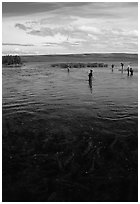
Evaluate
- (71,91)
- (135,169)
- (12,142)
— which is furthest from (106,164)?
(71,91)

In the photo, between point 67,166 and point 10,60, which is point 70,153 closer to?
point 67,166

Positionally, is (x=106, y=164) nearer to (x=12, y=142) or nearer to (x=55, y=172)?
(x=55, y=172)

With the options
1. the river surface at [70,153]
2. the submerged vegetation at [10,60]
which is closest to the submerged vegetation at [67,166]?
the river surface at [70,153]

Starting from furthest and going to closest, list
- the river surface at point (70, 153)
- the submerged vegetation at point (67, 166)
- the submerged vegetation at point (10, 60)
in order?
the submerged vegetation at point (10, 60) < the river surface at point (70, 153) < the submerged vegetation at point (67, 166)

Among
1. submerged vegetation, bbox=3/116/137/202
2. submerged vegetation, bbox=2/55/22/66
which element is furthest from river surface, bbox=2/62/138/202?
submerged vegetation, bbox=2/55/22/66

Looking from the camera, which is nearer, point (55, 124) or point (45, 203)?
point (45, 203)

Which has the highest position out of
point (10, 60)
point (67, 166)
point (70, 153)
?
point (10, 60)

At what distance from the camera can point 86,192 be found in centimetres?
1370

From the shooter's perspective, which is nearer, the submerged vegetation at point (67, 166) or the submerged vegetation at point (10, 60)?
the submerged vegetation at point (67, 166)

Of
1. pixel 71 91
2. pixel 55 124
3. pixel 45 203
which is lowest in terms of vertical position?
pixel 45 203

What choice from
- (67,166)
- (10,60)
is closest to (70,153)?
(67,166)

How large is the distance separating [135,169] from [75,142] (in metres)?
5.17

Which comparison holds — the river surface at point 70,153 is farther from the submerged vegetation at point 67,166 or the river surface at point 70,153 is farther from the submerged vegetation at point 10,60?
the submerged vegetation at point 10,60

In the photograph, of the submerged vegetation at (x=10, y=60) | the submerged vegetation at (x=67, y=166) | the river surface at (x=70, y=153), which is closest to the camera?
the submerged vegetation at (x=67, y=166)
